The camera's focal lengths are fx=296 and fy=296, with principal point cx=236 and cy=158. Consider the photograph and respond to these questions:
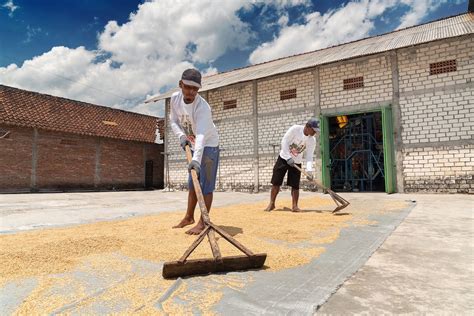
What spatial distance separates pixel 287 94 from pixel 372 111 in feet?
9.49

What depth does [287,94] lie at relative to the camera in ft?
34.1

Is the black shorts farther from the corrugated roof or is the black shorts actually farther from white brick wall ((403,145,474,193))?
the corrugated roof

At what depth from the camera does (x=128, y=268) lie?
1.69 meters

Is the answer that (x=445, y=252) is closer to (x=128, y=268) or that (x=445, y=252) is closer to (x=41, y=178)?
(x=128, y=268)

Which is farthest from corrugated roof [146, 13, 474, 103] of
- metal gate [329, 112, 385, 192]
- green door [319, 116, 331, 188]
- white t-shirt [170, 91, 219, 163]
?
white t-shirt [170, 91, 219, 163]

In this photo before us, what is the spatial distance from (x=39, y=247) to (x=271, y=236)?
1780 mm

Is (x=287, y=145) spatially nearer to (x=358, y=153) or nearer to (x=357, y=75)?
(x=357, y=75)

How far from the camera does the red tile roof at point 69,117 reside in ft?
41.4

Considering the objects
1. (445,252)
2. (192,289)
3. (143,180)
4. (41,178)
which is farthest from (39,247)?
(143,180)

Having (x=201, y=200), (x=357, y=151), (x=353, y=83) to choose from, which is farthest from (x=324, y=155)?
(x=201, y=200)

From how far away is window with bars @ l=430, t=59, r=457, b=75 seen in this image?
307 inches

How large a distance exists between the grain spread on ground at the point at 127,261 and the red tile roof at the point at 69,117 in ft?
39.9

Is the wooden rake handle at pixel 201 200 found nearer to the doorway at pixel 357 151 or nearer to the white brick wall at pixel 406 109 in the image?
the white brick wall at pixel 406 109

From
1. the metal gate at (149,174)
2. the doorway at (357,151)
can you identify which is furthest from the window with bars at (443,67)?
the metal gate at (149,174)
